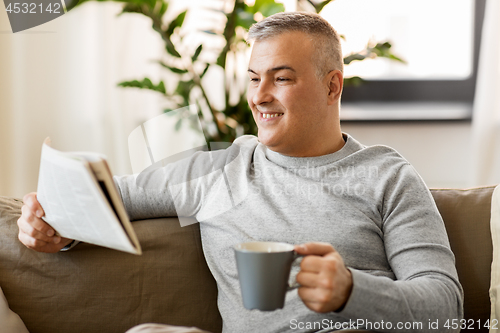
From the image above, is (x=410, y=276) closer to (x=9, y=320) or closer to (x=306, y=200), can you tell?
(x=306, y=200)

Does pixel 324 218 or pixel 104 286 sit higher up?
pixel 324 218

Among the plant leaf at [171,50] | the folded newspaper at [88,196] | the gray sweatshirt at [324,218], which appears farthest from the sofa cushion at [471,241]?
the plant leaf at [171,50]

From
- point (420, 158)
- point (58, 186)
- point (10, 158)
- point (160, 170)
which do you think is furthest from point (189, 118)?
point (420, 158)

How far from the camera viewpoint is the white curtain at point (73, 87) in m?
1.96

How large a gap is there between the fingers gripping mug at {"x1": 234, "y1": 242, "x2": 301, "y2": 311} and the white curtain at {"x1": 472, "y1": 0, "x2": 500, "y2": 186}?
2067mm

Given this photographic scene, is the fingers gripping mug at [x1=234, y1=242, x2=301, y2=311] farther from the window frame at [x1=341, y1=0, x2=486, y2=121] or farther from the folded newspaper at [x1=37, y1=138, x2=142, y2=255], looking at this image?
the window frame at [x1=341, y1=0, x2=486, y2=121]

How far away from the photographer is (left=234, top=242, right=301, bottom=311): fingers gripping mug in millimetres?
737

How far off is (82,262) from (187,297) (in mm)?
248

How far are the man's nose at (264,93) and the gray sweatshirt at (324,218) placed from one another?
0.47 feet

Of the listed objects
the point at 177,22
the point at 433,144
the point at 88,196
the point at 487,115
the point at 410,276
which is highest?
the point at 177,22

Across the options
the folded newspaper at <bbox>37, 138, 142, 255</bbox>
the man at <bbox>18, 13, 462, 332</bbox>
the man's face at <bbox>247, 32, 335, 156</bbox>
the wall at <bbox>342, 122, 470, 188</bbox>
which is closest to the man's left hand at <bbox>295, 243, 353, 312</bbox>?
the man at <bbox>18, 13, 462, 332</bbox>

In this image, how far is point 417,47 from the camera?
2.79 m

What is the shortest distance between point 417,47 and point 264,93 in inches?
73.1

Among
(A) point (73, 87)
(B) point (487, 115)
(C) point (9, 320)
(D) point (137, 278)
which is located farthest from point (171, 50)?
(B) point (487, 115)
